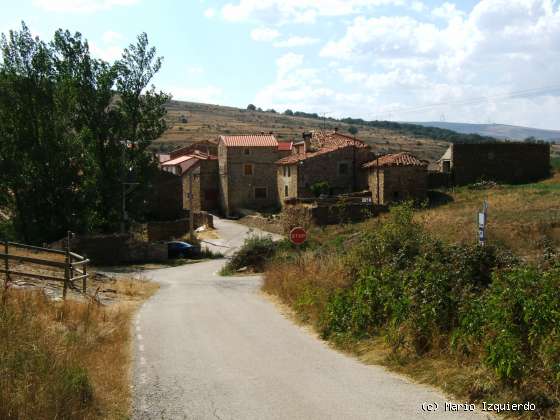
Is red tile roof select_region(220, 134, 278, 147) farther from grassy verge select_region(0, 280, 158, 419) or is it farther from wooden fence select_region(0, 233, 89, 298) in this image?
grassy verge select_region(0, 280, 158, 419)

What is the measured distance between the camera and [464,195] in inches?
1957

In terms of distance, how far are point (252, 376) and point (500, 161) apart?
159 ft

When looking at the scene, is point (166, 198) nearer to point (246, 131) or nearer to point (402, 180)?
point (402, 180)

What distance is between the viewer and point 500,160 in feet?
177

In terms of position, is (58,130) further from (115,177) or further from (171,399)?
(171,399)

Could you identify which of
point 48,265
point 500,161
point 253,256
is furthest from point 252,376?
point 500,161

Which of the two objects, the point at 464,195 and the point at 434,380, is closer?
the point at 434,380

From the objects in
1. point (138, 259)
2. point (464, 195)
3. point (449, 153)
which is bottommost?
point (138, 259)

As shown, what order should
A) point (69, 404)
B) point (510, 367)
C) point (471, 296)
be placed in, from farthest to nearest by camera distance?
point (471, 296)
point (510, 367)
point (69, 404)

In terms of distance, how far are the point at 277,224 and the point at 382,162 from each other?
381 inches

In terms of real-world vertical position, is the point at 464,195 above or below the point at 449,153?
below

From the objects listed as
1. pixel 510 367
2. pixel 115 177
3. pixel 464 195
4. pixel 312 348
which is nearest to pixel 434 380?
pixel 510 367

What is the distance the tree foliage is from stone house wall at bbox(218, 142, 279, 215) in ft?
65.5

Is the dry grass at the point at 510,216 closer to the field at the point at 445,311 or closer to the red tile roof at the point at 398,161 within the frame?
the red tile roof at the point at 398,161
